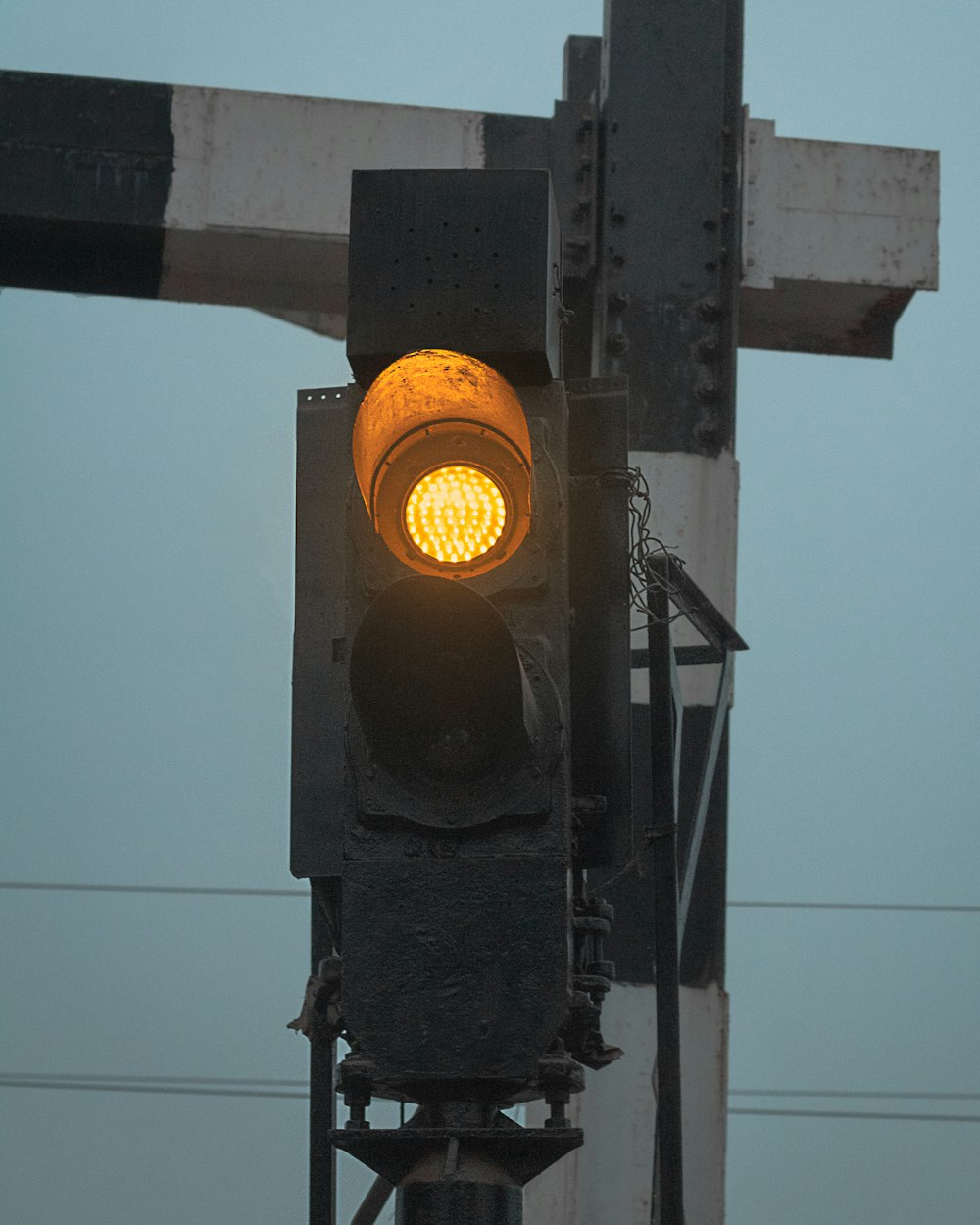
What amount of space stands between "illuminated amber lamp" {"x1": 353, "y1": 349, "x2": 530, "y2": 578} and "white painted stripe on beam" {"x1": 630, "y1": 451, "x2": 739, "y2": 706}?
2.36 metres

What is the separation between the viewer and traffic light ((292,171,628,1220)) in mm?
2107

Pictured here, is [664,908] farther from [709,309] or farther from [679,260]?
[679,260]

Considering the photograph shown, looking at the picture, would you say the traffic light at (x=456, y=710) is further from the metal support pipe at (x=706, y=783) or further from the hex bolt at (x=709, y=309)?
the hex bolt at (x=709, y=309)

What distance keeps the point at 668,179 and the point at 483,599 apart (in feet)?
10.0

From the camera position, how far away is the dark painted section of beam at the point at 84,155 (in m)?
4.95

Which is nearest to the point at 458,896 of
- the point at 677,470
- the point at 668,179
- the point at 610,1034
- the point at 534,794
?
the point at 534,794

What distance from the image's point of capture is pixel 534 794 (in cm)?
214

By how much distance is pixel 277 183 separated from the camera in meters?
4.99

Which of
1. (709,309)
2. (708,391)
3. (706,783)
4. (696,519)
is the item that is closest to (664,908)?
(706,783)

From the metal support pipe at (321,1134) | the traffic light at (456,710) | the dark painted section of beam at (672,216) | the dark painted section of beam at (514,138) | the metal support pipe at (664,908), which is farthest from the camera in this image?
the dark painted section of beam at (514,138)

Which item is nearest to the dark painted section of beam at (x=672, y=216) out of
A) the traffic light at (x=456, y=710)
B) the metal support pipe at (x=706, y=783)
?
the metal support pipe at (x=706, y=783)

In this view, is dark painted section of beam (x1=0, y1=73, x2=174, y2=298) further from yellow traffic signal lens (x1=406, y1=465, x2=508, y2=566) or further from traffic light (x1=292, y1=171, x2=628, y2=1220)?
yellow traffic signal lens (x1=406, y1=465, x2=508, y2=566)

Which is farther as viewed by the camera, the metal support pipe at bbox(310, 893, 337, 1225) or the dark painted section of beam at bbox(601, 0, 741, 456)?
the dark painted section of beam at bbox(601, 0, 741, 456)

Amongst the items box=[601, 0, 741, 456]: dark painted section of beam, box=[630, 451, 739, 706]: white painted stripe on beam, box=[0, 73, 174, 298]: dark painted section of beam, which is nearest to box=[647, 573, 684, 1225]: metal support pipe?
box=[630, 451, 739, 706]: white painted stripe on beam
